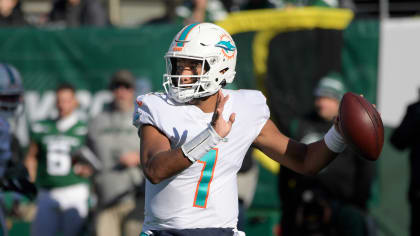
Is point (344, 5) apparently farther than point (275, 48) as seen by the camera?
Yes

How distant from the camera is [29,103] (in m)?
7.42

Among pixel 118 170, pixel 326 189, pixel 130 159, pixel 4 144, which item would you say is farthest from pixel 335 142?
pixel 118 170

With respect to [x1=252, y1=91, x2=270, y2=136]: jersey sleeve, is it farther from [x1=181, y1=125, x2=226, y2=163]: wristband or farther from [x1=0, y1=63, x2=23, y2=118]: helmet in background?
[x1=0, y1=63, x2=23, y2=118]: helmet in background

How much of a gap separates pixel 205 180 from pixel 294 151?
515mm

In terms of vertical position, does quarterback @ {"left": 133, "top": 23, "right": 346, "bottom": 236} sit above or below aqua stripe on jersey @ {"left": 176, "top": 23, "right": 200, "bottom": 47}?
below

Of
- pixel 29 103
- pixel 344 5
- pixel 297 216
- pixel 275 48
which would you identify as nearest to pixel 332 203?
pixel 297 216

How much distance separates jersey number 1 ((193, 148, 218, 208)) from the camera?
3.34 meters

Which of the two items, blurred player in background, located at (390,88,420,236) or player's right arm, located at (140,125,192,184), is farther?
blurred player in background, located at (390,88,420,236)

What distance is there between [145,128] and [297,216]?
2.92 m

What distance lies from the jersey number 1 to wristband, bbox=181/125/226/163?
218 millimetres

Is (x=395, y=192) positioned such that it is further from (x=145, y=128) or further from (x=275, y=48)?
(x=145, y=128)

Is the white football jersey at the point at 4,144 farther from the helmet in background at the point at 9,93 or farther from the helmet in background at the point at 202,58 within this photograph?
the helmet in background at the point at 202,58

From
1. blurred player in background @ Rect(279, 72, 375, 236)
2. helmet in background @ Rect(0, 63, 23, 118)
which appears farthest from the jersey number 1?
blurred player in background @ Rect(279, 72, 375, 236)

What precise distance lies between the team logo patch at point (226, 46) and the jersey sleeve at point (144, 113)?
412 millimetres
